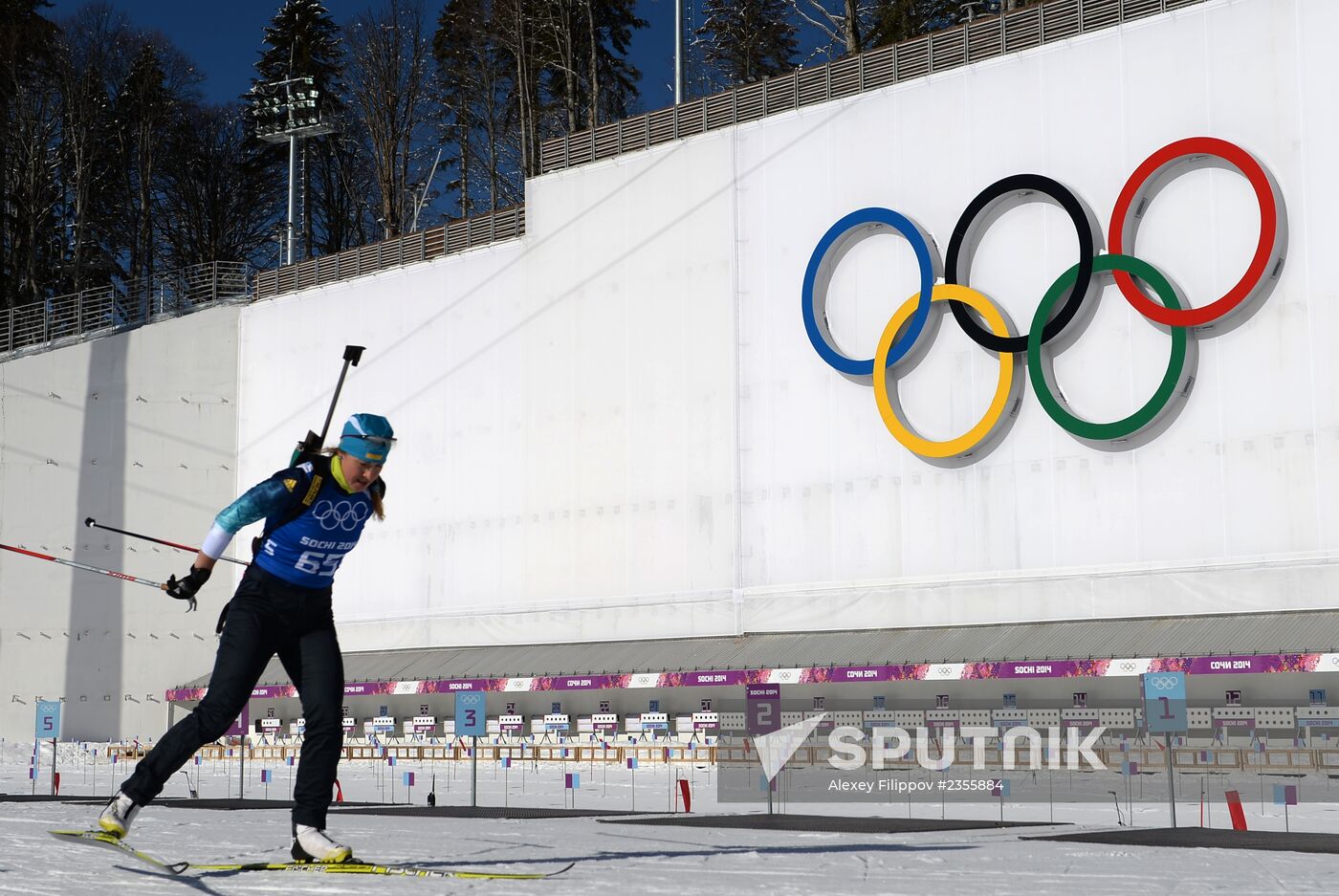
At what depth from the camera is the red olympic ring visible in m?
25.5

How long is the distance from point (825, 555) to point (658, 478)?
4568mm

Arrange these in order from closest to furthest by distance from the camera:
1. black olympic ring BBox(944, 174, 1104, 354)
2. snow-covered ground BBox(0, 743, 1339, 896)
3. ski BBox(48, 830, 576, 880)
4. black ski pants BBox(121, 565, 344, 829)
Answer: snow-covered ground BBox(0, 743, 1339, 896) → ski BBox(48, 830, 576, 880) → black ski pants BBox(121, 565, 344, 829) → black olympic ring BBox(944, 174, 1104, 354)

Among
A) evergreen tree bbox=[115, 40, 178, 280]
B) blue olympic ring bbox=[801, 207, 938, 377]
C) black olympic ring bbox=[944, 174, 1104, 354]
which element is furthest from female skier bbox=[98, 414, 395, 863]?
evergreen tree bbox=[115, 40, 178, 280]

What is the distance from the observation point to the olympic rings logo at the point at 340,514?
6797 millimetres

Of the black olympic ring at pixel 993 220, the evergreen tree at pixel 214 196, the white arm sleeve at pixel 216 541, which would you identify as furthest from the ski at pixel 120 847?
the evergreen tree at pixel 214 196

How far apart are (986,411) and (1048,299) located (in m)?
2.34

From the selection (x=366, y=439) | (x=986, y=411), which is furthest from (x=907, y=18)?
(x=366, y=439)

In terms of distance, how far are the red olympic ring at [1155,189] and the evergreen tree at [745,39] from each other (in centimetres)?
2691

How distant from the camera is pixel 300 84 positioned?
53531 millimetres

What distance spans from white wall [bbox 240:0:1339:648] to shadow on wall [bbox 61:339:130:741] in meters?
3.87

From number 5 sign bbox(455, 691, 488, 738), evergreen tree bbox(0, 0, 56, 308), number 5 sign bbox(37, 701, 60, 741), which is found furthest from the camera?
evergreen tree bbox(0, 0, 56, 308)

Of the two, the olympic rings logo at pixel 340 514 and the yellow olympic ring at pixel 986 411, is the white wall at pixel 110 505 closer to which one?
the yellow olympic ring at pixel 986 411

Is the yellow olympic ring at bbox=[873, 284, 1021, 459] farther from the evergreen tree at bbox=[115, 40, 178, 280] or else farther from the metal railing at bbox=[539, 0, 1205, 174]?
the evergreen tree at bbox=[115, 40, 178, 280]

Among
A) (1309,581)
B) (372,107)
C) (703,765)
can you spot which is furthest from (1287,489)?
(372,107)
